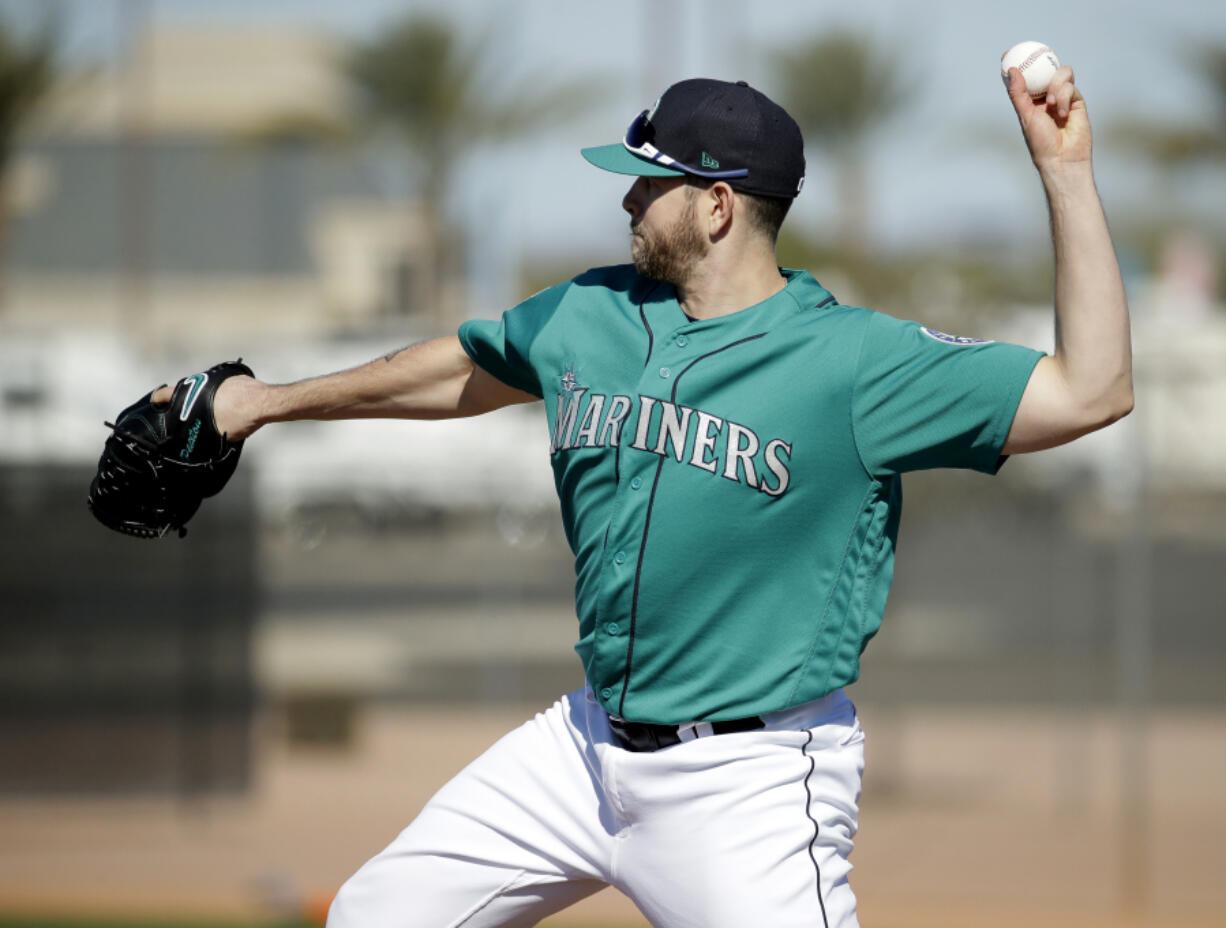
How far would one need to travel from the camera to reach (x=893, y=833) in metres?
8.37

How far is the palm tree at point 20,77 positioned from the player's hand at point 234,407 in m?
23.5

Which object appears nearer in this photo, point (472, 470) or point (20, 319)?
point (472, 470)

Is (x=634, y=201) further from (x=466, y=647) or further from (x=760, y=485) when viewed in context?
(x=466, y=647)

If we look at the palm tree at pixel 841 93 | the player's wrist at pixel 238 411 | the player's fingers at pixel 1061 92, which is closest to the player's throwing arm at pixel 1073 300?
the player's fingers at pixel 1061 92

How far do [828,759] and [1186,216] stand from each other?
2669cm

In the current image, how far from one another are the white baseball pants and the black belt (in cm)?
2

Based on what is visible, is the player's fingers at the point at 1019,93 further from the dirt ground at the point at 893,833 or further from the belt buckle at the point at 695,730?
the dirt ground at the point at 893,833

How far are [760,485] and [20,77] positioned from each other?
24762mm

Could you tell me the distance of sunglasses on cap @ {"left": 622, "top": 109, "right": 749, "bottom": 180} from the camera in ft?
9.35

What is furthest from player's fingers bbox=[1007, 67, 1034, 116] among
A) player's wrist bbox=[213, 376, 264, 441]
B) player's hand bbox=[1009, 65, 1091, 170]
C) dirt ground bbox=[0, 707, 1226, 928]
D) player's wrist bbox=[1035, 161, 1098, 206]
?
dirt ground bbox=[0, 707, 1226, 928]

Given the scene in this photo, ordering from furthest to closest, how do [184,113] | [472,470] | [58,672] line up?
[184,113], [472,470], [58,672]

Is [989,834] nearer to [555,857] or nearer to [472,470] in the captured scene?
[472,470]

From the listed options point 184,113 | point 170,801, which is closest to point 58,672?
point 170,801

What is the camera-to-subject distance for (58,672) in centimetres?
796
